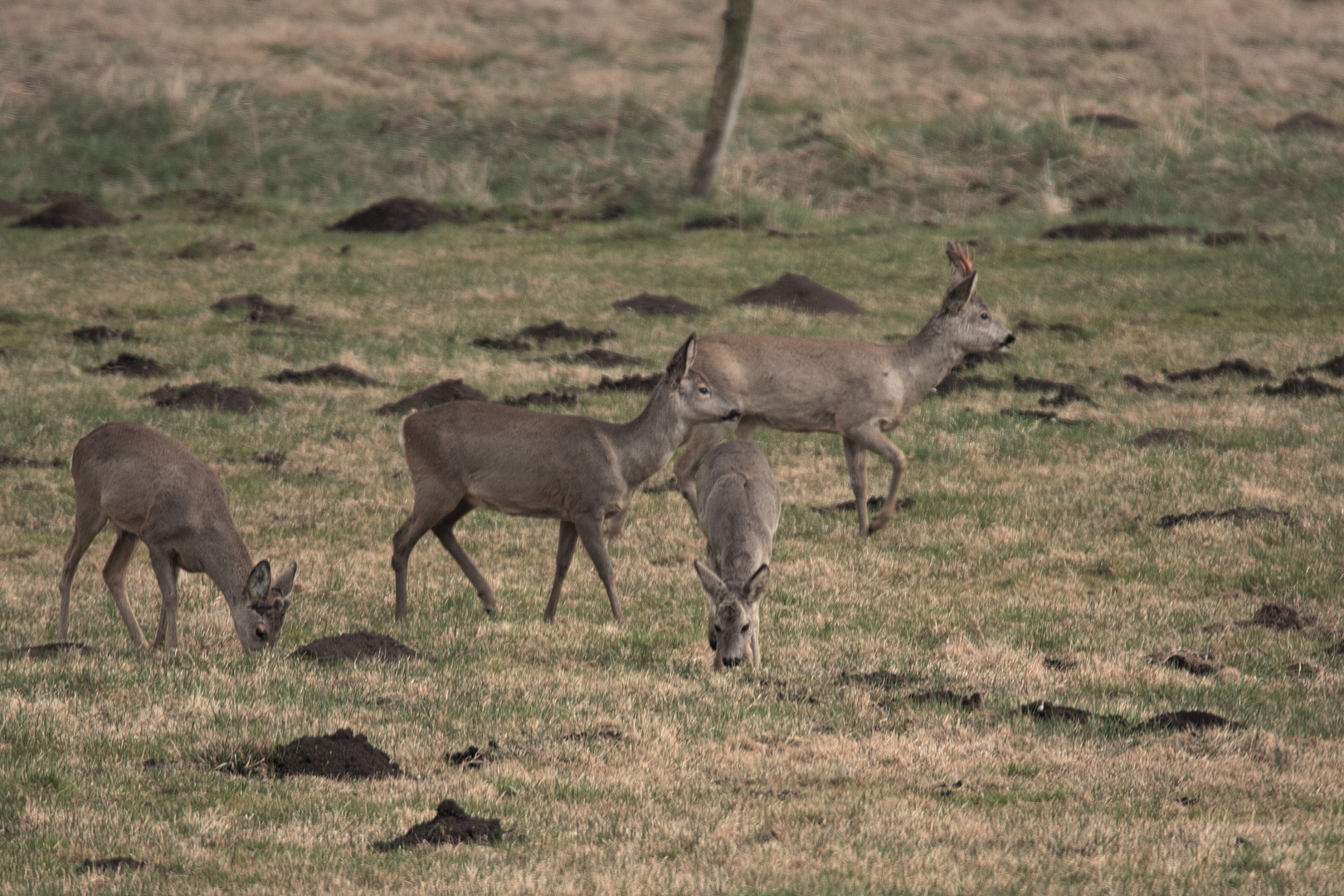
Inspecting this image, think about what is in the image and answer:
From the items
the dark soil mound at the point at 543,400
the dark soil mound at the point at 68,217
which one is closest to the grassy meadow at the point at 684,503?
the dark soil mound at the point at 543,400

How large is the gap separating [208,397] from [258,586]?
7.31 metres

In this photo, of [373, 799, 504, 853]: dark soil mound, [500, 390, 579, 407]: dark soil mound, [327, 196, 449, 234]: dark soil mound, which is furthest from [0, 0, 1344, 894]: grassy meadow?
[327, 196, 449, 234]: dark soil mound

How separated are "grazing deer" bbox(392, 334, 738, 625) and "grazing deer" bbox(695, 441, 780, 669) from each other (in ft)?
1.77

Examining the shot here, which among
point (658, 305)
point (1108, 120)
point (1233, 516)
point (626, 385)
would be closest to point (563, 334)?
point (658, 305)

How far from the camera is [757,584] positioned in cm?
907

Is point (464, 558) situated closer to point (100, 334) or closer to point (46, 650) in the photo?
point (46, 650)

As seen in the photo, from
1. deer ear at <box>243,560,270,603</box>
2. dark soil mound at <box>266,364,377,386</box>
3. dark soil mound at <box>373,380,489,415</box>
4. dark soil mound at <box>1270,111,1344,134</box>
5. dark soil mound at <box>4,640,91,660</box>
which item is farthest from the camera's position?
dark soil mound at <box>1270,111,1344,134</box>

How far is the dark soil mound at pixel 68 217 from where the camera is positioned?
26.3m

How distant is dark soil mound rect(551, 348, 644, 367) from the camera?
59.3ft

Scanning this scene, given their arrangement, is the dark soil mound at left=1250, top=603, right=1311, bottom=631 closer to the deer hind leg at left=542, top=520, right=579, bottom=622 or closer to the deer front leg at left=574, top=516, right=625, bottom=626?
the deer front leg at left=574, top=516, right=625, bottom=626

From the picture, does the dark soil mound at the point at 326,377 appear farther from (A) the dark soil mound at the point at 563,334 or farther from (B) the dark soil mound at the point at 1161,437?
(B) the dark soil mound at the point at 1161,437

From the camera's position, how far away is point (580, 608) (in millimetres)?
10555

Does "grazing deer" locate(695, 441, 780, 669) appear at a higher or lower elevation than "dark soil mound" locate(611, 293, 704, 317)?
higher

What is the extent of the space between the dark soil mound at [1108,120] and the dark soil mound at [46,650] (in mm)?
25551
